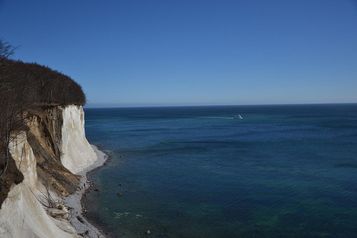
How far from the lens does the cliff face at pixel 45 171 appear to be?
14007 mm

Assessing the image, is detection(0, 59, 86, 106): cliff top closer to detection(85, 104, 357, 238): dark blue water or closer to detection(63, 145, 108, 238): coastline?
detection(63, 145, 108, 238): coastline

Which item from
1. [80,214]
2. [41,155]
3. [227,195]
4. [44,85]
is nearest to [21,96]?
[41,155]

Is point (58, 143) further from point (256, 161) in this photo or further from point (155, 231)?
point (256, 161)

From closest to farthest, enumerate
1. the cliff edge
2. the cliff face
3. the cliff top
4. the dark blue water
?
the cliff face → the cliff edge → the dark blue water → the cliff top

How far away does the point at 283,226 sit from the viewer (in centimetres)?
2098

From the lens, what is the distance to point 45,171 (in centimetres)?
2498

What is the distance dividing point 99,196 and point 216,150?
26944 millimetres

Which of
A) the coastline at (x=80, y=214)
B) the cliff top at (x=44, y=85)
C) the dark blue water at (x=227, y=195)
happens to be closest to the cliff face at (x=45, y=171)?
the coastline at (x=80, y=214)

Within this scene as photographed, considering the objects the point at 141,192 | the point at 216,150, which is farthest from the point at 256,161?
the point at 141,192

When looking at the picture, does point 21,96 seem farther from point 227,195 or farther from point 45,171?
point 227,195

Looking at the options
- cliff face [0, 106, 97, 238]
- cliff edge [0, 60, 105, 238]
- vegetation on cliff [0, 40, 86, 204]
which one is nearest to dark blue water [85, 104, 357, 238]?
cliff edge [0, 60, 105, 238]

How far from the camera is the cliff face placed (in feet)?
46.0

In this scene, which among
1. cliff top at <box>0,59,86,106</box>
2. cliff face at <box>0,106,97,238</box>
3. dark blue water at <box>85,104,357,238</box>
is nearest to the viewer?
cliff face at <box>0,106,97,238</box>

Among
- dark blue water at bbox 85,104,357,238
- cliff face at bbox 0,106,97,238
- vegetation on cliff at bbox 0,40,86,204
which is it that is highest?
vegetation on cliff at bbox 0,40,86,204
